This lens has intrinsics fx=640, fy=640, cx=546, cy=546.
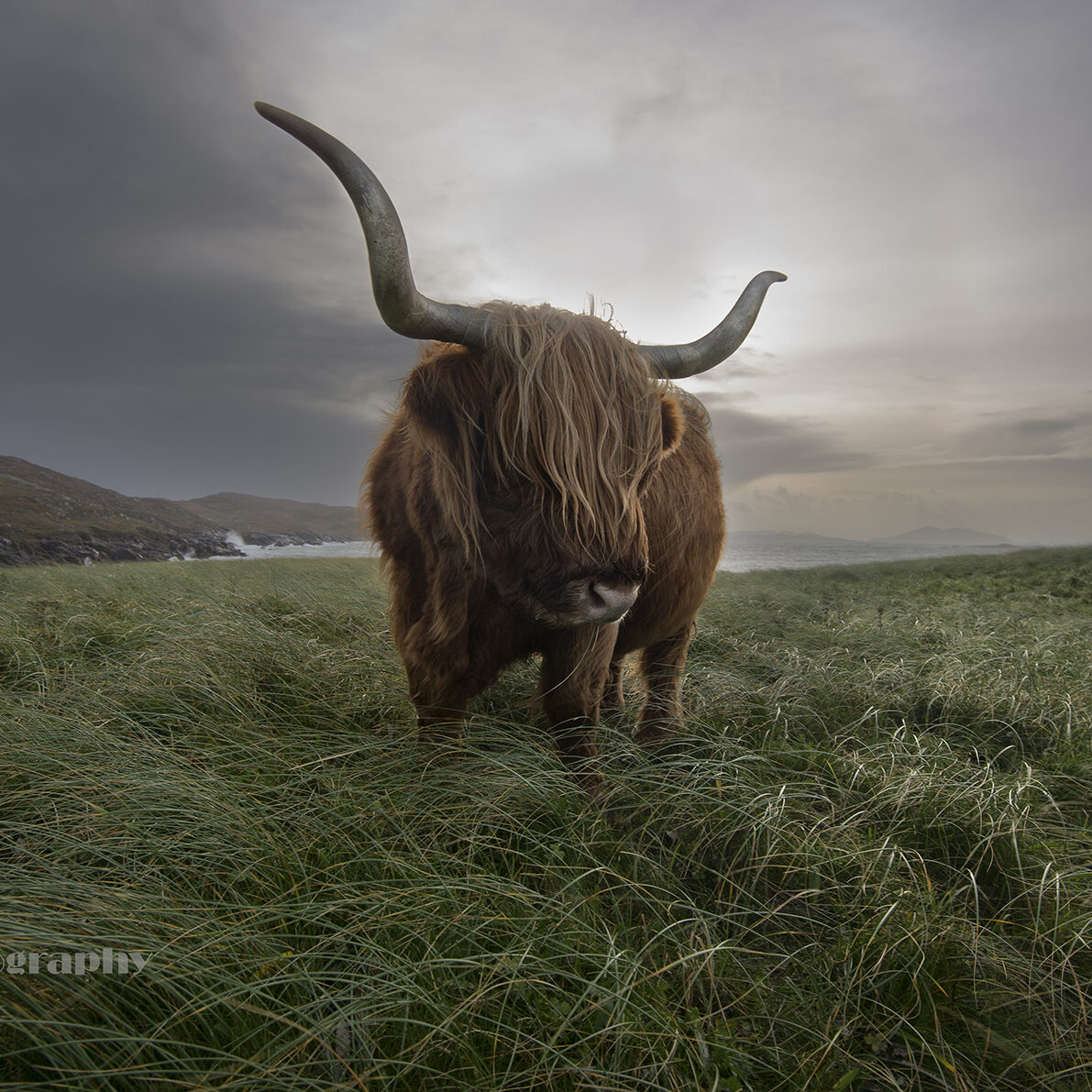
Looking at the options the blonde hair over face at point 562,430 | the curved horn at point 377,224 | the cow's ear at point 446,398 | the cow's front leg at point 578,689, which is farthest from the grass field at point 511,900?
the curved horn at point 377,224

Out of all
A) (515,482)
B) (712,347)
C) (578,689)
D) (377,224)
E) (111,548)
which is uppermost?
(377,224)

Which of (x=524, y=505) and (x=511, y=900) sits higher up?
(x=524, y=505)

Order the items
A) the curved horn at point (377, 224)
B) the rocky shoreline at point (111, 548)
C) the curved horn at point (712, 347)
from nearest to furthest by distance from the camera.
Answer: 1. the curved horn at point (377, 224)
2. the curved horn at point (712, 347)
3. the rocky shoreline at point (111, 548)

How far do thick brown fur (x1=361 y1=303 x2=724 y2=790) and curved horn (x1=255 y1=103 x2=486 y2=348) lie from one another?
0.79ft

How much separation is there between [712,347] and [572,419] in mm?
1172

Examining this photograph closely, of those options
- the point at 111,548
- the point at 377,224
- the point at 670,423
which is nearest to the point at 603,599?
the point at 670,423

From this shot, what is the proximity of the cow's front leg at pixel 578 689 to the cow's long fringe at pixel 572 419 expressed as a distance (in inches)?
23.2

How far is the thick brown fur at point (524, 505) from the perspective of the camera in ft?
7.77

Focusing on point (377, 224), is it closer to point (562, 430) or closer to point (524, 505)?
point (562, 430)

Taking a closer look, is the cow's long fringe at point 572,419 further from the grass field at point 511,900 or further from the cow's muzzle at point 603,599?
the grass field at point 511,900

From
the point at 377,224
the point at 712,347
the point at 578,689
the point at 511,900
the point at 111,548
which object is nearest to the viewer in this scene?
the point at 511,900

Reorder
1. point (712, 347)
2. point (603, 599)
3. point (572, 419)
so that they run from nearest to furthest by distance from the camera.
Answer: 1. point (603, 599)
2. point (572, 419)
3. point (712, 347)

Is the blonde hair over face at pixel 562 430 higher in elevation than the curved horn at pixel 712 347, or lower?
lower

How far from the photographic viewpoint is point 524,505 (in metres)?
2.40
